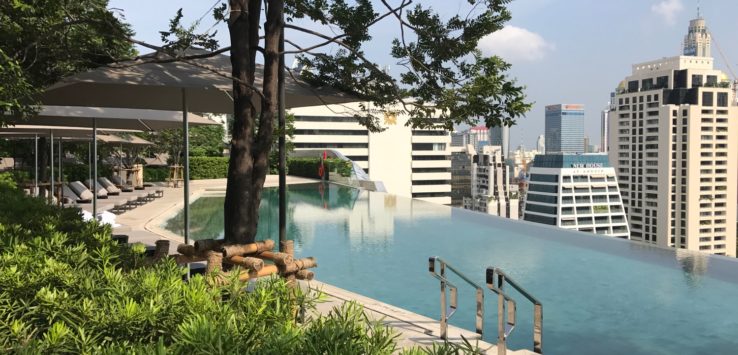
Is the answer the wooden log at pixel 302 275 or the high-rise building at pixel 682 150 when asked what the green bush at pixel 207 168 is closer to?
the wooden log at pixel 302 275

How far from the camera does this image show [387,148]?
112m

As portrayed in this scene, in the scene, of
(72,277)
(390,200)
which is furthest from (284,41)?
(390,200)

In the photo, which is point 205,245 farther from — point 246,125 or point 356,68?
point 356,68

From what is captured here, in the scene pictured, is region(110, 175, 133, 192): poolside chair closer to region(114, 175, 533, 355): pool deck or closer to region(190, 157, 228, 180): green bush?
region(114, 175, 533, 355): pool deck

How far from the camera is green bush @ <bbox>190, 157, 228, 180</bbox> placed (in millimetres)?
37191

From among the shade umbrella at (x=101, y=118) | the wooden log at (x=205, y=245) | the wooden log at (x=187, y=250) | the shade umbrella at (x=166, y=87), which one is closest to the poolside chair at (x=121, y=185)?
the shade umbrella at (x=101, y=118)

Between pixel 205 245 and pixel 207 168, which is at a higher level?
pixel 207 168

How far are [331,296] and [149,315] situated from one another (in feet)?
13.8

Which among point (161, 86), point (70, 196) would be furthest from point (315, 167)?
point (161, 86)

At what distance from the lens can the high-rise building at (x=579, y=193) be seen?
504 feet

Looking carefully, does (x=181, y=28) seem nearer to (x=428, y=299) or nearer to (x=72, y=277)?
(x=72, y=277)

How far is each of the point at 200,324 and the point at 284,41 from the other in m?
4.74

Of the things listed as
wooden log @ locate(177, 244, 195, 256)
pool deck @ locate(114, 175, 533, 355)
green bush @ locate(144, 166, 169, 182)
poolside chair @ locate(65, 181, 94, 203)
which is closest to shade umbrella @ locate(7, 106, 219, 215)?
A: pool deck @ locate(114, 175, 533, 355)

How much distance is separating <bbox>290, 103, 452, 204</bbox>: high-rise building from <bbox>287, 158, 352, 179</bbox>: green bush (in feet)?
214
